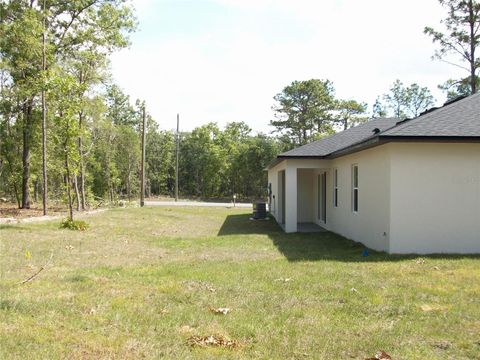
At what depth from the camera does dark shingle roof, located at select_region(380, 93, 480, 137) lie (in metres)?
9.18

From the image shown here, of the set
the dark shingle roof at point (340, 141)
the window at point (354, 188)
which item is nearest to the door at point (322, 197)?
the dark shingle roof at point (340, 141)

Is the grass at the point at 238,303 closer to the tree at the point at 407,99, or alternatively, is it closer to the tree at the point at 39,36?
the tree at the point at 39,36

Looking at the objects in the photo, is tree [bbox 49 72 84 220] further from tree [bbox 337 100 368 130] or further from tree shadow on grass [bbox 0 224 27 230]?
tree [bbox 337 100 368 130]

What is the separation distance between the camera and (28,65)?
743 inches

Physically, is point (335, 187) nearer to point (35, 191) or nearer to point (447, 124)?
point (447, 124)

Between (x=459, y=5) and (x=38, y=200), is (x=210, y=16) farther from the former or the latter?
(x=38, y=200)

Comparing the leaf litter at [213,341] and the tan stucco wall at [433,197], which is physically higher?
the tan stucco wall at [433,197]

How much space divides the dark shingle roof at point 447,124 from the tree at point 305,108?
97.7 feet

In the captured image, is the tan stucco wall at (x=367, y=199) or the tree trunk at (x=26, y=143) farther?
the tree trunk at (x=26, y=143)

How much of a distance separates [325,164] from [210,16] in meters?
6.41

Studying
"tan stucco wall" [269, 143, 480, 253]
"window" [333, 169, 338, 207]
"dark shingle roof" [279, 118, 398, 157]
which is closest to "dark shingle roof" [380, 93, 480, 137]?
"tan stucco wall" [269, 143, 480, 253]

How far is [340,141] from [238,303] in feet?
37.5

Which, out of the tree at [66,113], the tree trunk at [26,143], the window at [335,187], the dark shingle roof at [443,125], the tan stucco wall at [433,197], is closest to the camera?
the dark shingle roof at [443,125]

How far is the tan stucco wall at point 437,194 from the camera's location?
962cm
